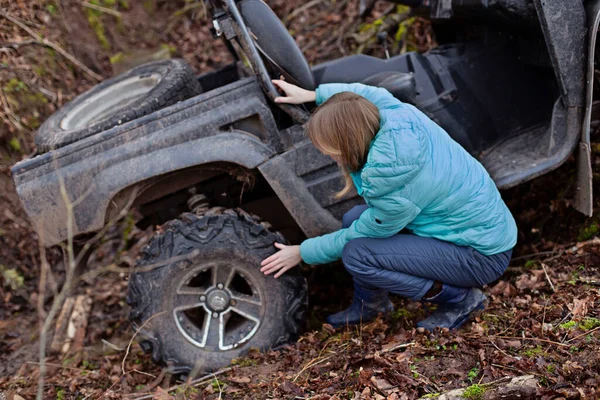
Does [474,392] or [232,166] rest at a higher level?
[232,166]

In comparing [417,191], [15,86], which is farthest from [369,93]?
[15,86]

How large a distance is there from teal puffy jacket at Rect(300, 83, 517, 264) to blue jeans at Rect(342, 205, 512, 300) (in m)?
0.05

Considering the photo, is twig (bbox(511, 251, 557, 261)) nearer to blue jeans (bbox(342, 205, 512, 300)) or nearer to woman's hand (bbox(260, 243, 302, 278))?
blue jeans (bbox(342, 205, 512, 300))

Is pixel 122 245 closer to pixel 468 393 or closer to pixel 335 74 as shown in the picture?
pixel 335 74

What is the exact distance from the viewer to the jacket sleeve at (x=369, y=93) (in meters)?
3.03

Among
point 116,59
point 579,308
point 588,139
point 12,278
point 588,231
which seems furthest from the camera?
point 116,59

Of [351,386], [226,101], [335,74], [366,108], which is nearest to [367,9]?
[335,74]

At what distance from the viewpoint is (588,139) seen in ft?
11.0

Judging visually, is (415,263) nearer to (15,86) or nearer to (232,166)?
(232,166)

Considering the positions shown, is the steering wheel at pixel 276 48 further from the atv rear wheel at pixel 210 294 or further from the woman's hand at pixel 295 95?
the atv rear wheel at pixel 210 294

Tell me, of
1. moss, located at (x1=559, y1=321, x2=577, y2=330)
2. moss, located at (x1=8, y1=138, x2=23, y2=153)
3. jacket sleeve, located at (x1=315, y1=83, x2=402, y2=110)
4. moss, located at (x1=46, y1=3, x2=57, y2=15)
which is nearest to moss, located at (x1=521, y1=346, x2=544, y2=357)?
moss, located at (x1=559, y1=321, x2=577, y2=330)

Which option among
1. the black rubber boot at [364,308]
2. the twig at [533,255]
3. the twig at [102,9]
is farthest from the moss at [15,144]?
the twig at [533,255]

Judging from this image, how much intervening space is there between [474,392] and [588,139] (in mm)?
1668

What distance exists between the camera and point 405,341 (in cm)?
316
